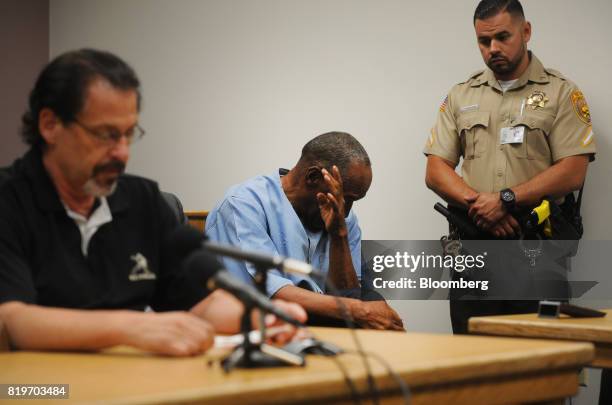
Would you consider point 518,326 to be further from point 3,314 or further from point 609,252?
point 609,252

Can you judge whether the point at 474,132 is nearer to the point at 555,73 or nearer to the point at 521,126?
the point at 521,126

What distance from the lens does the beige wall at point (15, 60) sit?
16.2ft

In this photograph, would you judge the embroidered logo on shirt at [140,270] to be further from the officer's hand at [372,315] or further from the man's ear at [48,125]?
the officer's hand at [372,315]

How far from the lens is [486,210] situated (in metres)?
3.22

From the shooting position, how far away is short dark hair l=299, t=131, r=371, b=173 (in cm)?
271

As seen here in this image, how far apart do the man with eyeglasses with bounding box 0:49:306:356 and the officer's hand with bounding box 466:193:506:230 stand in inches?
70.7

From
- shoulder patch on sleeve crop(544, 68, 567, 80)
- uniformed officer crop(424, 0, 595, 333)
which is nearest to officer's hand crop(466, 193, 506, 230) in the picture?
uniformed officer crop(424, 0, 595, 333)

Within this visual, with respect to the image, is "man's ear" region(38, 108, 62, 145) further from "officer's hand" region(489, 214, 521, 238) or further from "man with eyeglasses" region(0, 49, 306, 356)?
"officer's hand" region(489, 214, 521, 238)

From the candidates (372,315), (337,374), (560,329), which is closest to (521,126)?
(372,315)

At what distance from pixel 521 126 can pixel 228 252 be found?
2523mm

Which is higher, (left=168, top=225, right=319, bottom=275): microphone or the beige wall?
the beige wall

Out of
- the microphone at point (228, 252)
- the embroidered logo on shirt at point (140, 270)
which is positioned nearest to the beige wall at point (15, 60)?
the embroidered logo on shirt at point (140, 270)

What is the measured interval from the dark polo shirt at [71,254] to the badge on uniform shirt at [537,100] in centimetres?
215

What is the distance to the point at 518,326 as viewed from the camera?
203 centimetres
